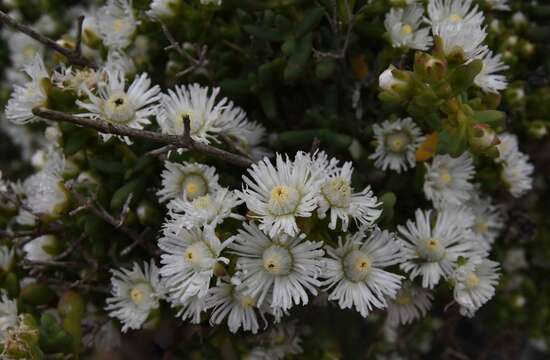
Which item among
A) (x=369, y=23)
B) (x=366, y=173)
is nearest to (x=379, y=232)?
(x=366, y=173)

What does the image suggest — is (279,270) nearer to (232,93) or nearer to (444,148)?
(444,148)

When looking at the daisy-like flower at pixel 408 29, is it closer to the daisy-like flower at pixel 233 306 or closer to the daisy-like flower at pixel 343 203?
the daisy-like flower at pixel 343 203

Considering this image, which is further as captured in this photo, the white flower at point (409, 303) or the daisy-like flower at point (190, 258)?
the white flower at point (409, 303)

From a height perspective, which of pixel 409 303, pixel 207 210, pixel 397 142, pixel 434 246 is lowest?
pixel 409 303

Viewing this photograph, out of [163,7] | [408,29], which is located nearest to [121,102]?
[163,7]

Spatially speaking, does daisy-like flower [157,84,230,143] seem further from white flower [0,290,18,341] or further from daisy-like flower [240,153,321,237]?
white flower [0,290,18,341]

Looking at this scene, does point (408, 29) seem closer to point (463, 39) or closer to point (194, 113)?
point (463, 39)

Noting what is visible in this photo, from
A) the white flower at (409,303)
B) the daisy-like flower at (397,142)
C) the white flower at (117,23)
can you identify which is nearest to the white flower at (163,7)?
the white flower at (117,23)
